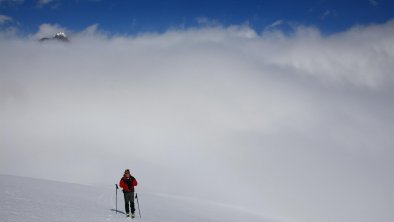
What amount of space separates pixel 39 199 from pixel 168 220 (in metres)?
7.65

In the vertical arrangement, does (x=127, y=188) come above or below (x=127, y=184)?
below

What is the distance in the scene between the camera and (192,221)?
25016mm

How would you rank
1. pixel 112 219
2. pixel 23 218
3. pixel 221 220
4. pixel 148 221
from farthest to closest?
pixel 221 220, pixel 148 221, pixel 112 219, pixel 23 218

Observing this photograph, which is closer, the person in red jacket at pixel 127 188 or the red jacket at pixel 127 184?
the person in red jacket at pixel 127 188

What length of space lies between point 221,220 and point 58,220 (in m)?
16.5

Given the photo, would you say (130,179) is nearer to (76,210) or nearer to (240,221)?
(76,210)

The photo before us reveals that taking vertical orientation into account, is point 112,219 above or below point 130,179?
below

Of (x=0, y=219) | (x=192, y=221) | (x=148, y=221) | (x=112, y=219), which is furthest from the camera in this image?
(x=192, y=221)

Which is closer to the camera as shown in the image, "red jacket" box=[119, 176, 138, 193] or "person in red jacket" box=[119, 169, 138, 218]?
"person in red jacket" box=[119, 169, 138, 218]

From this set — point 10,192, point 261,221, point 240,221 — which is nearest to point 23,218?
point 10,192

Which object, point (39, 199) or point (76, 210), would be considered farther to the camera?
point (39, 199)

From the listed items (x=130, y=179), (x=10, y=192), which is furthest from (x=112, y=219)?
(x=10, y=192)

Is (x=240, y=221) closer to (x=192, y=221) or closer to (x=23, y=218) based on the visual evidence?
(x=192, y=221)

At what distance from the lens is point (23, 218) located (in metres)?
14.6
